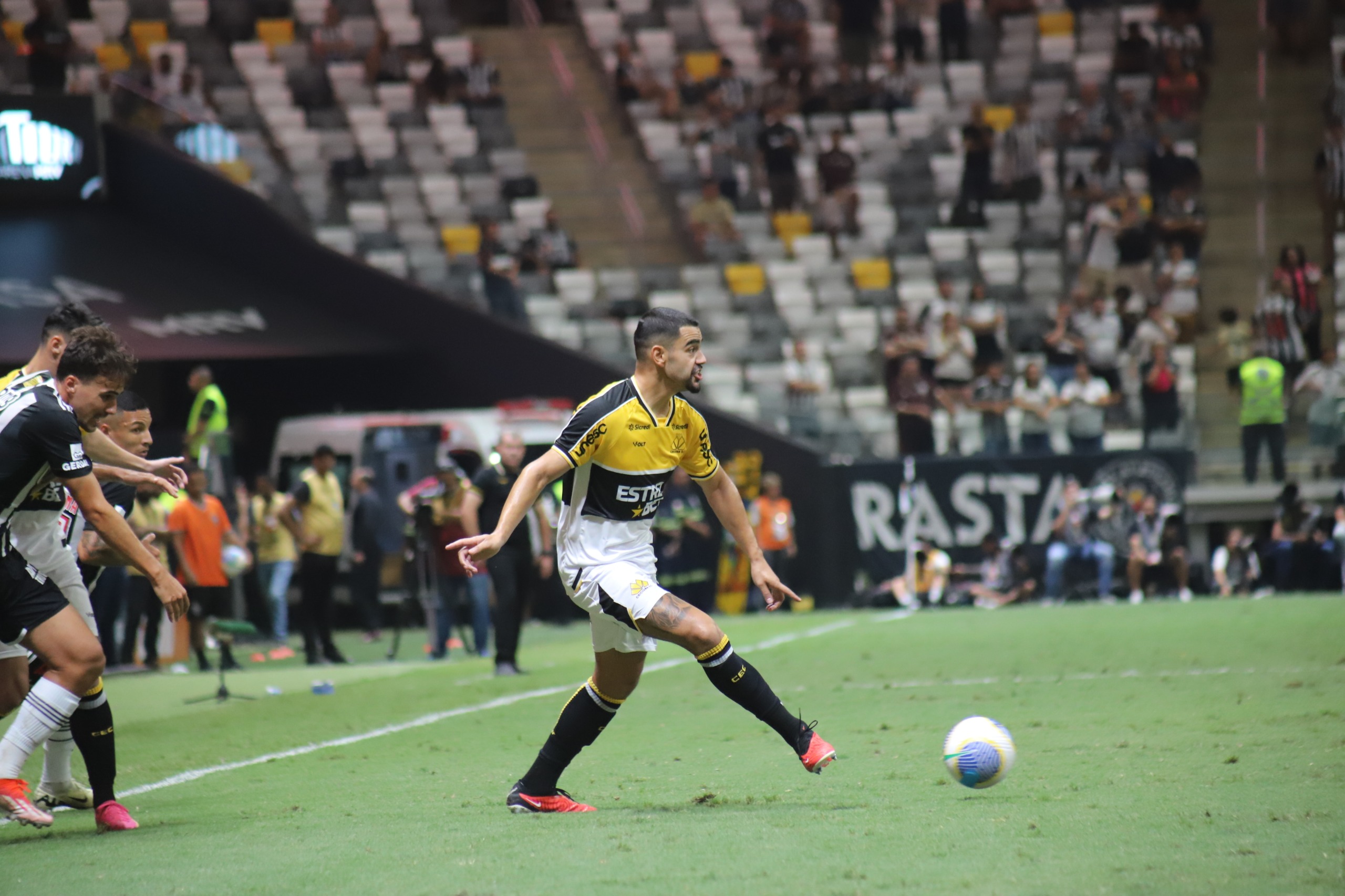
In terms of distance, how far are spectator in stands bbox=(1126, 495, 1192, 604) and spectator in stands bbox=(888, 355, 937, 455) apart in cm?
285

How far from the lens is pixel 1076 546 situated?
69.7 feet

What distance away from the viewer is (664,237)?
2573cm

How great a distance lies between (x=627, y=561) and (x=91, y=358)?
7.71 ft

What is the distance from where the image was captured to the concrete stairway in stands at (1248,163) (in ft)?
81.7

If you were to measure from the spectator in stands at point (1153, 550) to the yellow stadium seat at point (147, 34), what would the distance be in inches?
732

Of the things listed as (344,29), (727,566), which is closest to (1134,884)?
(727,566)

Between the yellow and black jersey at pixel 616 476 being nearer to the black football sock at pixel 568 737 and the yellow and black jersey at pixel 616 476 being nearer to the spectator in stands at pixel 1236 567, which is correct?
the black football sock at pixel 568 737

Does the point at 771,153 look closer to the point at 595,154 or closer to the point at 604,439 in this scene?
the point at 595,154

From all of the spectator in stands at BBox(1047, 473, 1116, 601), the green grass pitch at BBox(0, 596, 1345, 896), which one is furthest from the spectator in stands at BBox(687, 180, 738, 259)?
the green grass pitch at BBox(0, 596, 1345, 896)

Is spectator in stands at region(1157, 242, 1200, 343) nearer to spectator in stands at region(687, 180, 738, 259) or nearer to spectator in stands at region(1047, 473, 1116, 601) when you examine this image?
spectator in stands at region(1047, 473, 1116, 601)

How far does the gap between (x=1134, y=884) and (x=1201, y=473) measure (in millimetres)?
17347

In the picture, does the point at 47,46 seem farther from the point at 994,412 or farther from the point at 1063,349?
the point at 1063,349

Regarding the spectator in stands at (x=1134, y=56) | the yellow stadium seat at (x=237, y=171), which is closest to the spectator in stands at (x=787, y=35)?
the spectator in stands at (x=1134, y=56)

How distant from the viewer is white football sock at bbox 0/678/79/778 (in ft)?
22.0
